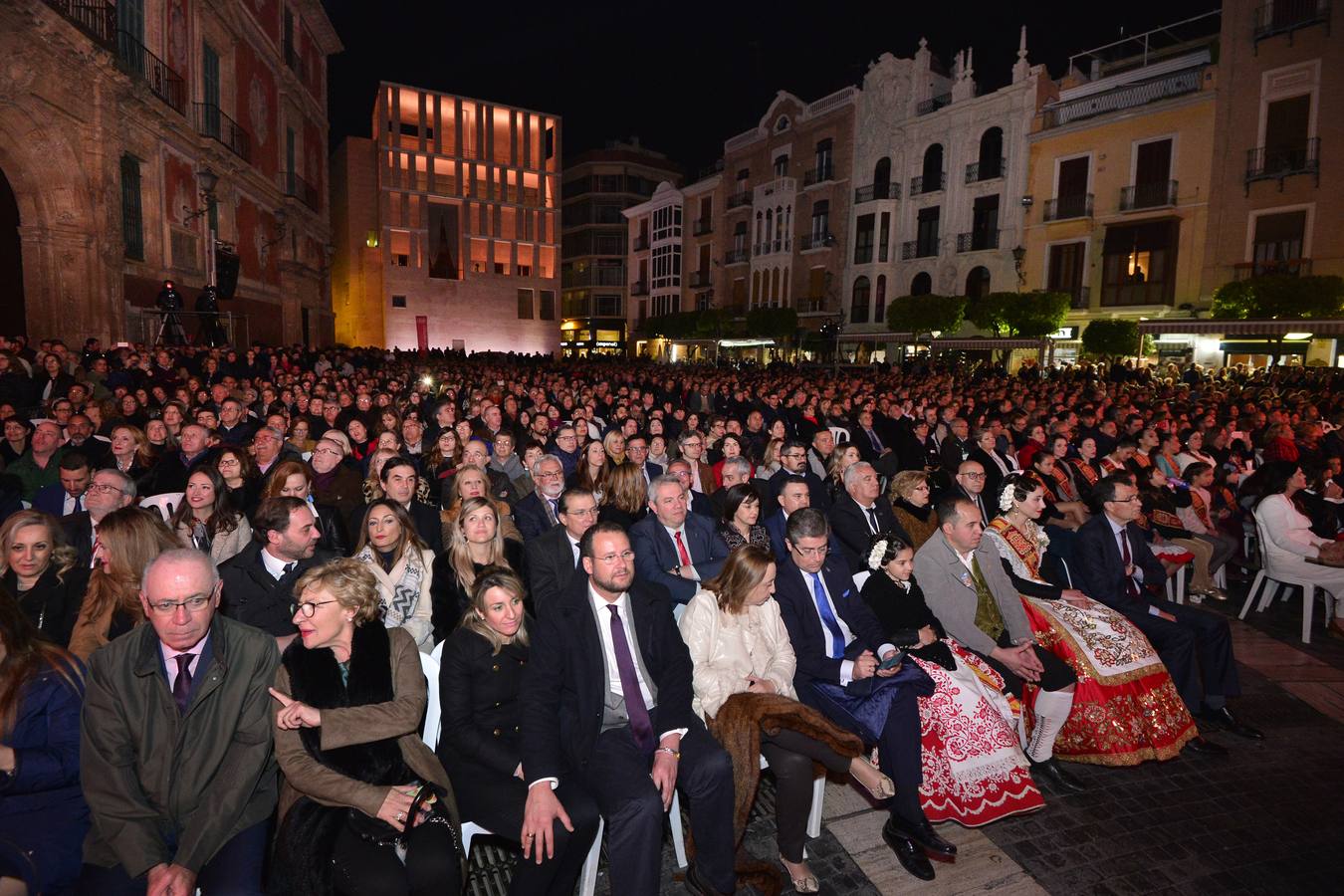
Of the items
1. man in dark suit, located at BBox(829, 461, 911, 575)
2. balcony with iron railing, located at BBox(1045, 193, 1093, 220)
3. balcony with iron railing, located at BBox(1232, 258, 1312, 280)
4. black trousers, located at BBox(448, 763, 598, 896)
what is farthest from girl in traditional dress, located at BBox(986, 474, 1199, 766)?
balcony with iron railing, located at BBox(1045, 193, 1093, 220)

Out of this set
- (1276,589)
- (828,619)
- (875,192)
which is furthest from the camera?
(875,192)

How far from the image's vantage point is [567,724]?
342 cm

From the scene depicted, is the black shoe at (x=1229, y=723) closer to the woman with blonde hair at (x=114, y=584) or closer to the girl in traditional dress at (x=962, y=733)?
the girl in traditional dress at (x=962, y=733)

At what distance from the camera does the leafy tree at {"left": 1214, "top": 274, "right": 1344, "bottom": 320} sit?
698 inches

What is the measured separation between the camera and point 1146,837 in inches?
147

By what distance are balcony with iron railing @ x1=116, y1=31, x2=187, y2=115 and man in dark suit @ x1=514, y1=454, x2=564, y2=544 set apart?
16.4m

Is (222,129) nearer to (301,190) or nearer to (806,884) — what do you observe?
(301,190)

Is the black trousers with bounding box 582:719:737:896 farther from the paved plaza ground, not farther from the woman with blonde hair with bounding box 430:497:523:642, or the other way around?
the woman with blonde hair with bounding box 430:497:523:642

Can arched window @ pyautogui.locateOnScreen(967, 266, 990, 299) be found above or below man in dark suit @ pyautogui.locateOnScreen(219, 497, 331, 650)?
above

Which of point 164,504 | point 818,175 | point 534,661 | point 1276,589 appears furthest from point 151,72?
point 818,175

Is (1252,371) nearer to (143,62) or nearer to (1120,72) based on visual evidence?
(1120,72)

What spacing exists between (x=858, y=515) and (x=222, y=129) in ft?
80.4

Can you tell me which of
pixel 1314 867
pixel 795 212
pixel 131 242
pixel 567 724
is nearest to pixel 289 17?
pixel 131 242

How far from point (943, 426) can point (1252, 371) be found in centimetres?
1498
